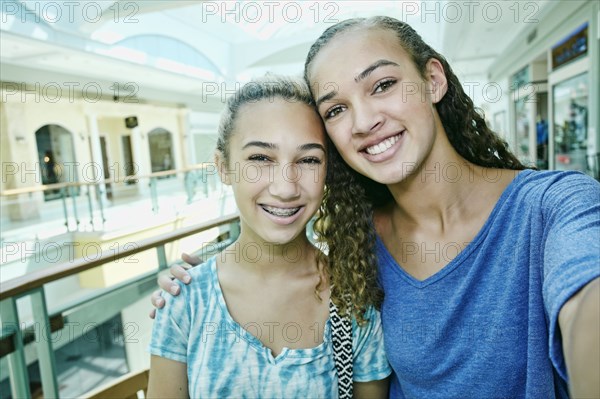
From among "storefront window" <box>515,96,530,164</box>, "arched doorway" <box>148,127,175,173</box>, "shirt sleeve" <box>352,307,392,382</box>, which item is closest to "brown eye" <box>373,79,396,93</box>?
"shirt sleeve" <box>352,307,392,382</box>

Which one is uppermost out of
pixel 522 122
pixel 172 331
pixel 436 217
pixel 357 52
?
pixel 522 122

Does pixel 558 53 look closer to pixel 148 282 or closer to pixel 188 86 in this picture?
pixel 148 282

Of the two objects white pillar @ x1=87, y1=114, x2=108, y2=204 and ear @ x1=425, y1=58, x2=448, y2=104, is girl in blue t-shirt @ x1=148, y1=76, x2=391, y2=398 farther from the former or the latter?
white pillar @ x1=87, y1=114, x2=108, y2=204

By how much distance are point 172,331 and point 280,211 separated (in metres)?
0.45

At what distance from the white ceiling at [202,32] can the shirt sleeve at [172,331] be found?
5.33 metres

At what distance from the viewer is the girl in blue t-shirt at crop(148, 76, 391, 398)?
1.16 m

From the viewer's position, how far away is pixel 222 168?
134 centimetres

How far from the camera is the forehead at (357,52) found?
1.14 meters

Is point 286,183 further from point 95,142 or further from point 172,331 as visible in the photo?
point 95,142

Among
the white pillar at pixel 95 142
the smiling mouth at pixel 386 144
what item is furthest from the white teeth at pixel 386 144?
the white pillar at pixel 95 142

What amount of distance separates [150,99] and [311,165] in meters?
14.0

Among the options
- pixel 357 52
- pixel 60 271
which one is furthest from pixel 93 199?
pixel 357 52

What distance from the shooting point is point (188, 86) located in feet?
46.4

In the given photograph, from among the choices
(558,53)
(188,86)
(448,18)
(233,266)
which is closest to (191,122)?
(188,86)
